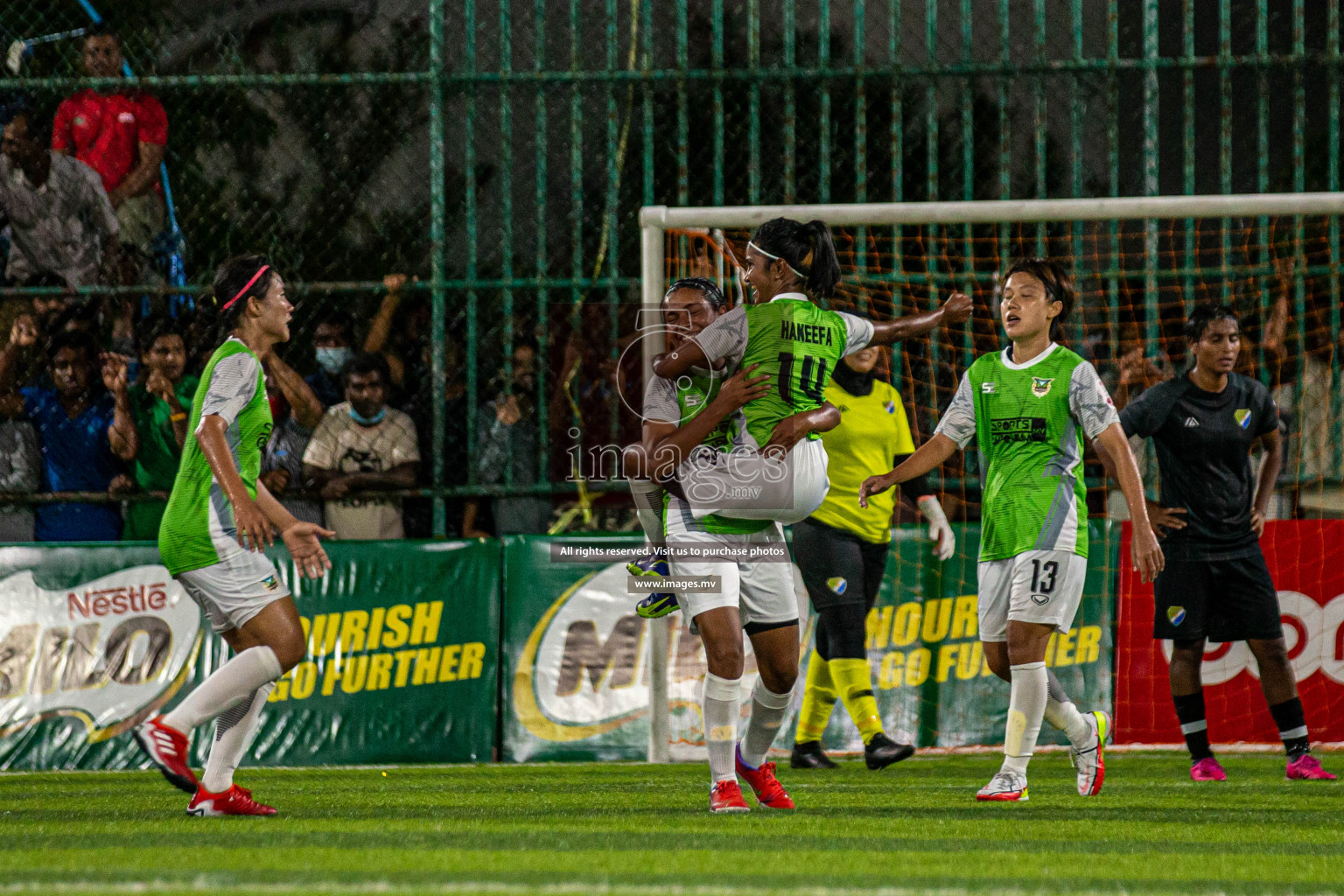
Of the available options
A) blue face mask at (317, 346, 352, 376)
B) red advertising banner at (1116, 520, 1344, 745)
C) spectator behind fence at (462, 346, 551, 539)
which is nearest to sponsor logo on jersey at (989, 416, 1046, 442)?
red advertising banner at (1116, 520, 1344, 745)

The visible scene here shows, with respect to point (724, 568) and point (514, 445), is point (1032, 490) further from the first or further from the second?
point (514, 445)

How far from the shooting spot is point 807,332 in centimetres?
598

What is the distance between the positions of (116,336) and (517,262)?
103 inches

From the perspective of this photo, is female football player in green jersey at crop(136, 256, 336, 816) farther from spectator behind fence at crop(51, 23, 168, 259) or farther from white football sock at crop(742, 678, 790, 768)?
spectator behind fence at crop(51, 23, 168, 259)

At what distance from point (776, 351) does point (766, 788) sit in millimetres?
1722

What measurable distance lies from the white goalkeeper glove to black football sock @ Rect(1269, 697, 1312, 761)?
1.98 meters

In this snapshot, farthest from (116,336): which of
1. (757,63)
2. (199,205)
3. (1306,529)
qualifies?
(1306,529)

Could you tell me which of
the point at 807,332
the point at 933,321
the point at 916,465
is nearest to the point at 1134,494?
the point at 916,465

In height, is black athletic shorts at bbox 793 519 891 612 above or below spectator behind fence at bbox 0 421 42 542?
below

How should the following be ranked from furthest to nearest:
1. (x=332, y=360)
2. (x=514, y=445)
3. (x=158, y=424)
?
(x=332, y=360), (x=514, y=445), (x=158, y=424)

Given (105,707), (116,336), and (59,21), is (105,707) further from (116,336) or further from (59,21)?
(59,21)

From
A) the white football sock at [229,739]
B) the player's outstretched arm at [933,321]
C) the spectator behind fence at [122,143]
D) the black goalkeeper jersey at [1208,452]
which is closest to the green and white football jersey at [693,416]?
the player's outstretched arm at [933,321]

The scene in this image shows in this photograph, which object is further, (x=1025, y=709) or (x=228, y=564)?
(x=1025, y=709)

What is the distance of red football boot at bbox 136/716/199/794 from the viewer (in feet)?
19.4
